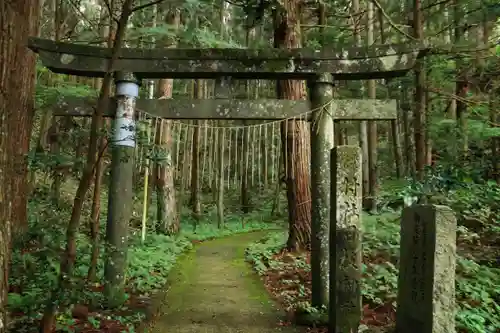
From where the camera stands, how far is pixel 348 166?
16.4 feet

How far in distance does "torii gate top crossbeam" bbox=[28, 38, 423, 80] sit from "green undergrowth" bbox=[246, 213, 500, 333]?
11.2 feet

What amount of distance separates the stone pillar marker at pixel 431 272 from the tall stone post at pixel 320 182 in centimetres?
166

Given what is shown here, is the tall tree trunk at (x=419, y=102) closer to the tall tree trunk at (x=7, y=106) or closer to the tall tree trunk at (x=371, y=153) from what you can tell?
the tall tree trunk at (x=371, y=153)

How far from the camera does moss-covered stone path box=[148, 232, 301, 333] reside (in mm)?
5574

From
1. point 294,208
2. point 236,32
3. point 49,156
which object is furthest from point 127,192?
point 236,32

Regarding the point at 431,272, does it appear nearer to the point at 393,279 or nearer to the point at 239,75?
the point at 393,279

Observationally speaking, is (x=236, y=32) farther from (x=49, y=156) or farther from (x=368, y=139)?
(x=49, y=156)

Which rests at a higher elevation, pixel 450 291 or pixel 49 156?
pixel 49 156

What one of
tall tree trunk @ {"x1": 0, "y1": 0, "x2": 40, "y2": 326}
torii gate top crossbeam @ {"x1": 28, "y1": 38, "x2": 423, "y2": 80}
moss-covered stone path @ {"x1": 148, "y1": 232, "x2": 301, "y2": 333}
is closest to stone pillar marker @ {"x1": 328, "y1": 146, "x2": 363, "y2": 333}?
moss-covered stone path @ {"x1": 148, "y1": 232, "x2": 301, "y2": 333}

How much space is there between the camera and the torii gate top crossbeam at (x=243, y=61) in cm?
604

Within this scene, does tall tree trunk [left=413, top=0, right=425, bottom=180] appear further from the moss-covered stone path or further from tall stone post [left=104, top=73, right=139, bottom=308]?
tall stone post [left=104, top=73, right=139, bottom=308]

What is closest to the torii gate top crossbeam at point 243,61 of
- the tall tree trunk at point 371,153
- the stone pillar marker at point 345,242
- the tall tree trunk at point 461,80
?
the stone pillar marker at point 345,242

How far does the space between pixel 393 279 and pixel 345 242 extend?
245cm

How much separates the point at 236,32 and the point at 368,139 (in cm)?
764
